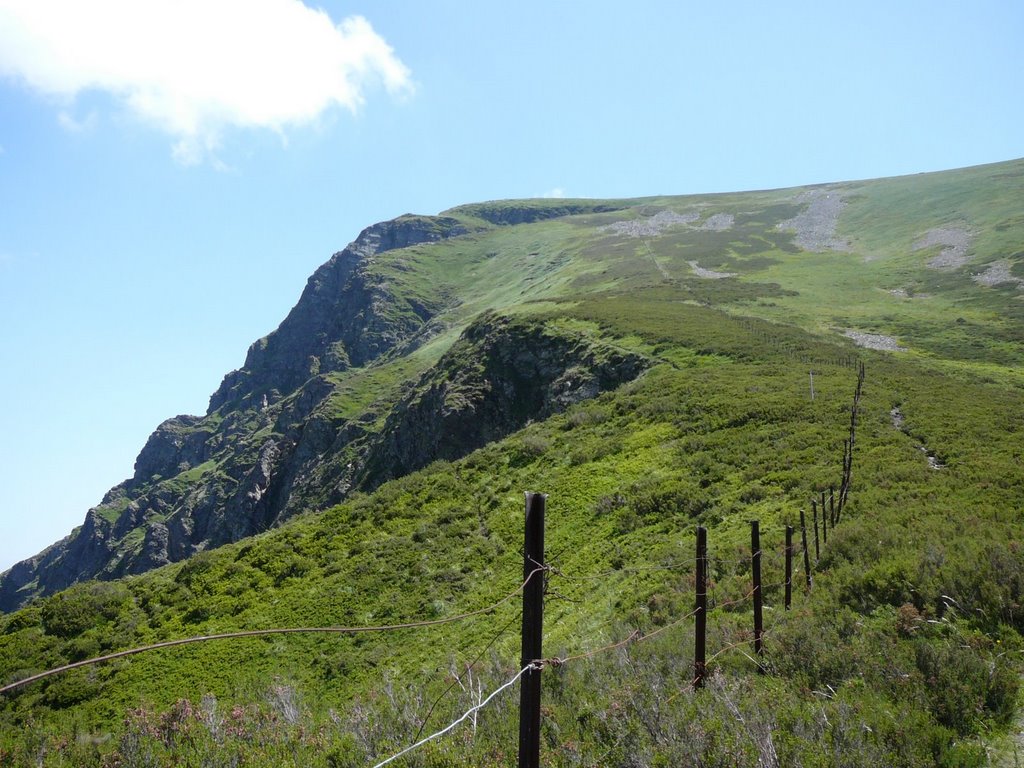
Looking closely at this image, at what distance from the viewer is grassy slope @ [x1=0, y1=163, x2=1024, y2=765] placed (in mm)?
8570

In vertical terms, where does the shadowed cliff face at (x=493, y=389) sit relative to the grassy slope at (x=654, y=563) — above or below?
above

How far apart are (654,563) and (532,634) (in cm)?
1402

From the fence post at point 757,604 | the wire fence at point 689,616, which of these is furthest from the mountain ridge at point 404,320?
the fence post at point 757,604

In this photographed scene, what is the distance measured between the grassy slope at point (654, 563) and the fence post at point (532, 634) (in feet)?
9.38

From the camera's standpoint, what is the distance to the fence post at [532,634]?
4.59m

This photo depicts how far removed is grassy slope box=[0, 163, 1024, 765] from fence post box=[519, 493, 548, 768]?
2.86 meters

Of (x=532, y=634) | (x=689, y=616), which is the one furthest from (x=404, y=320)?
(x=532, y=634)

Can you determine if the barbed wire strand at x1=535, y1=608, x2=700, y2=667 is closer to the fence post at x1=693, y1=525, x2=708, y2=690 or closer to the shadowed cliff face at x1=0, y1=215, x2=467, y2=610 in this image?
the fence post at x1=693, y1=525, x2=708, y2=690

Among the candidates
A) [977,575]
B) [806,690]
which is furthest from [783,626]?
[977,575]

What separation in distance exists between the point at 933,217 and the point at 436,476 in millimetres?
108529

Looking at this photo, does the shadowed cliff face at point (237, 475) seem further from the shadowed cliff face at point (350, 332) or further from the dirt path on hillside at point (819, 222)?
the dirt path on hillside at point (819, 222)

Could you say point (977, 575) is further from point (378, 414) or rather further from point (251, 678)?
point (378, 414)

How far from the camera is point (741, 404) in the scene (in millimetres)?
30328

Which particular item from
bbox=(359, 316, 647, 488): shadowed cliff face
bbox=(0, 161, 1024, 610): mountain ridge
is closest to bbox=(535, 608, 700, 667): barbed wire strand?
bbox=(359, 316, 647, 488): shadowed cliff face
